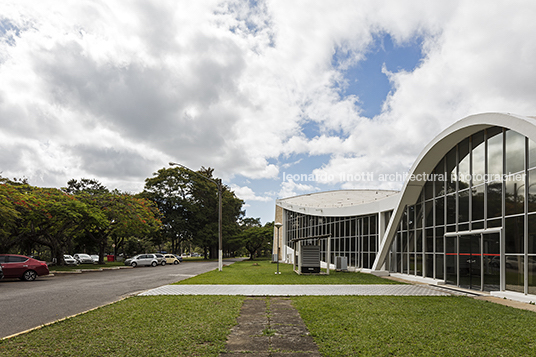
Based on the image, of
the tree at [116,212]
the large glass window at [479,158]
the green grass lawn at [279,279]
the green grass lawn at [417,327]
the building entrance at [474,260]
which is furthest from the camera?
the tree at [116,212]

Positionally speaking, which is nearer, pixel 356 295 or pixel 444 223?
pixel 356 295

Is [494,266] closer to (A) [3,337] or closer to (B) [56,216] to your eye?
(A) [3,337]

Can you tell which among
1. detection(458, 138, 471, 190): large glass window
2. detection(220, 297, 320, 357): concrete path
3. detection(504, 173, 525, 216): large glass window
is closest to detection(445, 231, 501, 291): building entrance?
detection(504, 173, 525, 216): large glass window

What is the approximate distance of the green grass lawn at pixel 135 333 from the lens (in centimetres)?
627

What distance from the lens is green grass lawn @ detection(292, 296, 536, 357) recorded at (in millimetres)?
6508

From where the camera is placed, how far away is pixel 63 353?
613 cm

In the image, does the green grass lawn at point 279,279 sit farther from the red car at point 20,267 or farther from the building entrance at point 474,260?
the red car at point 20,267

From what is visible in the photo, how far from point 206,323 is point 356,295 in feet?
21.7

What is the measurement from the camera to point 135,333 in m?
7.40

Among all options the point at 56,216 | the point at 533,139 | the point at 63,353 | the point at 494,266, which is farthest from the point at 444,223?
the point at 56,216

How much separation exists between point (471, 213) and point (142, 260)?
3318 cm

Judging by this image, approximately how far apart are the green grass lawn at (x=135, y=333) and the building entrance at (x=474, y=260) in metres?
9.73

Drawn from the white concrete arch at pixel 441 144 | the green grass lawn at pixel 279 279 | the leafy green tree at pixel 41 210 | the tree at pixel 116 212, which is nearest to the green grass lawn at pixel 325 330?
the white concrete arch at pixel 441 144

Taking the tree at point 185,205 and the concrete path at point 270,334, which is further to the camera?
the tree at point 185,205
